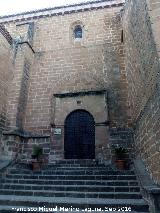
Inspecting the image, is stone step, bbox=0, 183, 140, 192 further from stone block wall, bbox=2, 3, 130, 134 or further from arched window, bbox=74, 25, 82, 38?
arched window, bbox=74, 25, 82, 38

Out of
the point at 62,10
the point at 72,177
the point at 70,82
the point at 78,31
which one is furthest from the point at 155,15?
the point at 62,10

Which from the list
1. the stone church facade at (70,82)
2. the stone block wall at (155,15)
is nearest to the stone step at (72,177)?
the stone church facade at (70,82)

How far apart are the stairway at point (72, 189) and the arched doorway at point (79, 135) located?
55 cm

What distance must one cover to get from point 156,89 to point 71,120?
211 inches

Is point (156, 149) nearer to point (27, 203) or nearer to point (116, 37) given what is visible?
point (27, 203)

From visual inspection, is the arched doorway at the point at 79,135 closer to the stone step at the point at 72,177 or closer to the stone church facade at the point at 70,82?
the stone church facade at the point at 70,82

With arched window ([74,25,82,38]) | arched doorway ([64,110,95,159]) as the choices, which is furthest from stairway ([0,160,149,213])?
arched window ([74,25,82,38])

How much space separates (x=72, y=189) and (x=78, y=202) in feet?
3.53

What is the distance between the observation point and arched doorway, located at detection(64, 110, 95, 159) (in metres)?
9.33

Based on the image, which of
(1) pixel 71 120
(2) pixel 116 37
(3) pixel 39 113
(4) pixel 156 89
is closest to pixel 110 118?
(1) pixel 71 120

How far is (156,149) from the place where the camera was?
507 centimetres

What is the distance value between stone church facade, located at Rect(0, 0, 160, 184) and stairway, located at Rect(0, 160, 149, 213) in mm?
1075

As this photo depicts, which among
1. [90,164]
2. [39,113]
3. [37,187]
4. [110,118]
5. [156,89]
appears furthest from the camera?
[39,113]

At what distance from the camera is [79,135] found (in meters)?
9.60
